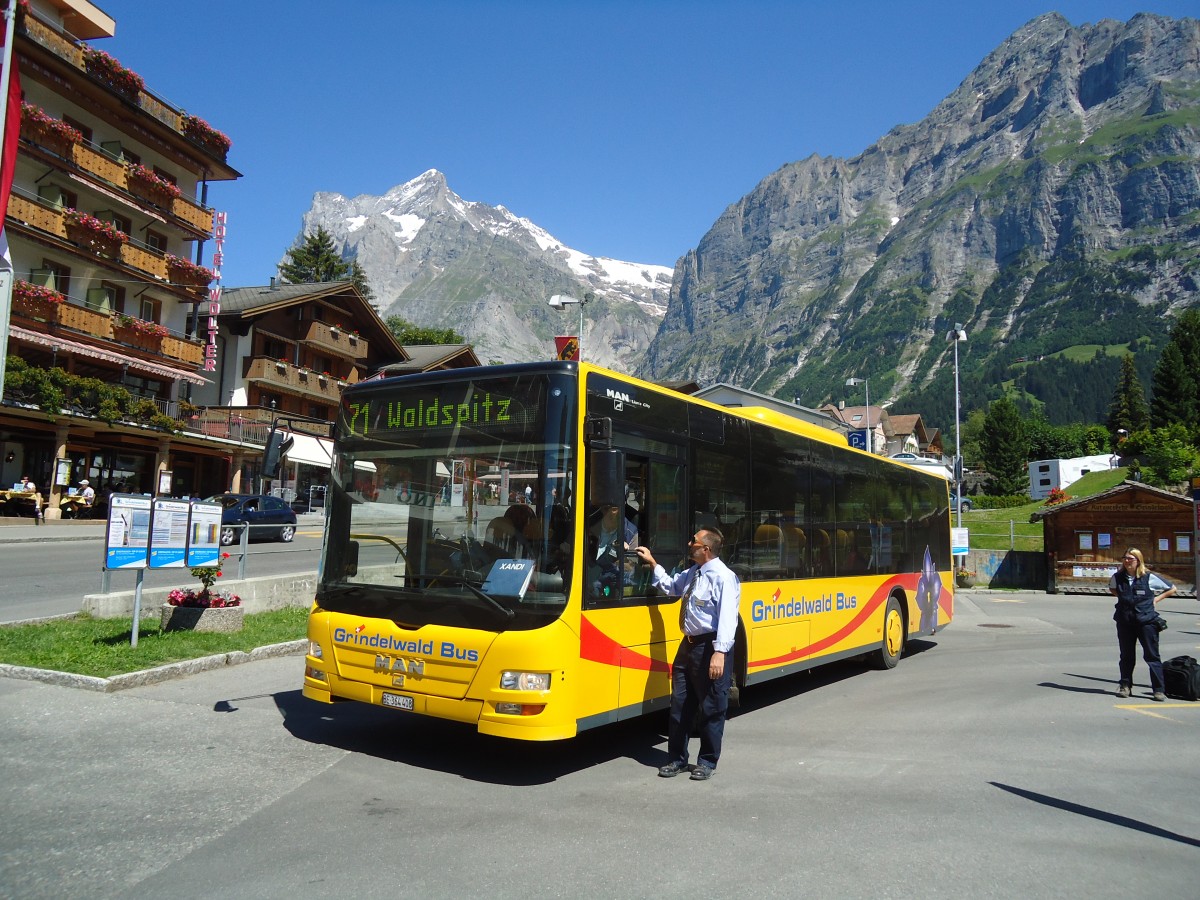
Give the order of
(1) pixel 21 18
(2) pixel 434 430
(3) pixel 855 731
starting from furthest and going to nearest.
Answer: (1) pixel 21 18
(3) pixel 855 731
(2) pixel 434 430

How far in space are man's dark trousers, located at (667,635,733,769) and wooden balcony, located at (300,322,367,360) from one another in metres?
44.9

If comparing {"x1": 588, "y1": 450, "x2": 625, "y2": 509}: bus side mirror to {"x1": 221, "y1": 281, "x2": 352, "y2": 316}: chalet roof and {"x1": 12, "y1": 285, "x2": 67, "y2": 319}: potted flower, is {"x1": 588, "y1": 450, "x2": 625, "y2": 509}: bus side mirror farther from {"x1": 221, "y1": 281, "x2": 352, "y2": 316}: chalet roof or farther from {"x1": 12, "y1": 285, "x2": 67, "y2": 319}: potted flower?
{"x1": 221, "y1": 281, "x2": 352, "y2": 316}: chalet roof

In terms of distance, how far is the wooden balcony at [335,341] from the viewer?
157ft

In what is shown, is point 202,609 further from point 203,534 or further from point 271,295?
point 271,295

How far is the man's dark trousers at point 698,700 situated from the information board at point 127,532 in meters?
6.54

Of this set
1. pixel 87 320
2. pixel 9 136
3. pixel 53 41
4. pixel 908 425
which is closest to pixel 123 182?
pixel 53 41

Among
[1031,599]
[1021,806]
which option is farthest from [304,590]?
[1031,599]

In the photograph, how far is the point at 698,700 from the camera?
21.8ft

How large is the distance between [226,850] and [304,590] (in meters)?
10.4

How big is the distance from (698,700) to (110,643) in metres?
7.22

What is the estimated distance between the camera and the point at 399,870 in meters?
4.52

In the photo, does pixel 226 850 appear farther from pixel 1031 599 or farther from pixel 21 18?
pixel 21 18

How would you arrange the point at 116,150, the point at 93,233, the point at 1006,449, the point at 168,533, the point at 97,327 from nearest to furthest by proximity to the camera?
the point at 168,533 < the point at 93,233 < the point at 97,327 < the point at 116,150 < the point at 1006,449

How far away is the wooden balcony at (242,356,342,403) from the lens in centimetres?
4469
